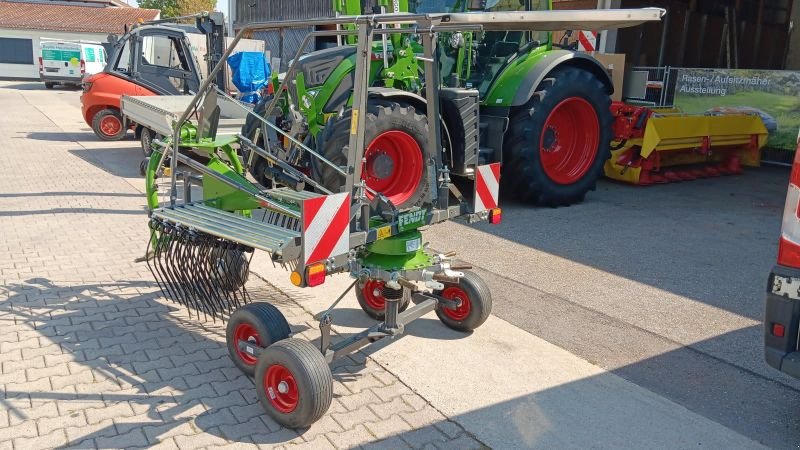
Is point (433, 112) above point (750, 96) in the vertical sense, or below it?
below

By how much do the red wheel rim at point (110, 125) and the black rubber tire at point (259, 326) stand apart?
1037cm

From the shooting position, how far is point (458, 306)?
14.6 feet

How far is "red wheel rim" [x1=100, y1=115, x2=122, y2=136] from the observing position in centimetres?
1276

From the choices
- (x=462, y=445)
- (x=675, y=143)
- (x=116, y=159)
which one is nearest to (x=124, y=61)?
(x=116, y=159)

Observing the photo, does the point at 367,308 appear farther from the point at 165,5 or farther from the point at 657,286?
the point at 165,5

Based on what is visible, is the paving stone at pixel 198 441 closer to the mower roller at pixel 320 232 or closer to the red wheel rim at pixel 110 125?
the mower roller at pixel 320 232

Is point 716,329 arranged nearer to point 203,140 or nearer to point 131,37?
point 203,140

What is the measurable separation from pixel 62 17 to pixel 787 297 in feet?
146

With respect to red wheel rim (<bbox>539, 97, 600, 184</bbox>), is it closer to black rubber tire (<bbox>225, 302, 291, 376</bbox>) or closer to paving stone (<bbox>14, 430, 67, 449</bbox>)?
black rubber tire (<bbox>225, 302, 291, 376</bbox>)

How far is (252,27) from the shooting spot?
398cm

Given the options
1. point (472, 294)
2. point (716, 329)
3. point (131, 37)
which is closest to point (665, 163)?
point (716, 329)

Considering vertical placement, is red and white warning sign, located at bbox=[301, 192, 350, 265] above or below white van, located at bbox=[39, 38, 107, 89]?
below

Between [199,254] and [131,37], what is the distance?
29.8 ft

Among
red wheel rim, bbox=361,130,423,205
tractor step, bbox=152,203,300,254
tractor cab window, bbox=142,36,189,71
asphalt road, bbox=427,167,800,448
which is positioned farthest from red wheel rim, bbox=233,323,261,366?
tractor cab window, bbox=142,36,189,71
